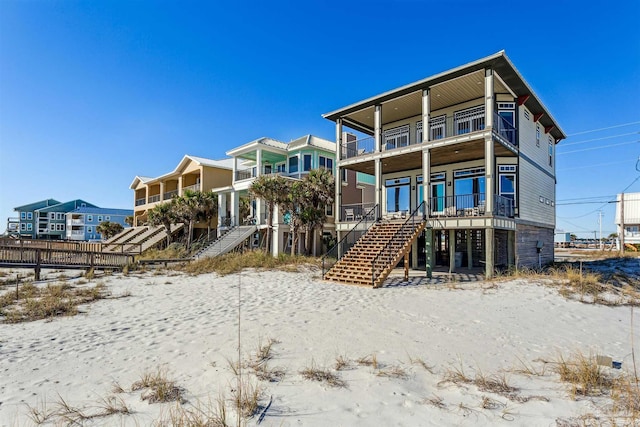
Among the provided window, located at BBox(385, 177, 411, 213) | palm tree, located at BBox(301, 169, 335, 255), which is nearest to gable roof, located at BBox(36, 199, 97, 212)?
palm tree, located at BBox(301, 169, 335, 255)

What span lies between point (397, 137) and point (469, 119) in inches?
187

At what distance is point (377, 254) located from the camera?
47.9ft

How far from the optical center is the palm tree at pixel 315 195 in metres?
23.3

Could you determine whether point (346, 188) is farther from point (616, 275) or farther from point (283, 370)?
point (283, 370)

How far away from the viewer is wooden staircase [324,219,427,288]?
13637mm

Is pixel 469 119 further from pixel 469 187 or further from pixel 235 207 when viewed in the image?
pixel 235 207

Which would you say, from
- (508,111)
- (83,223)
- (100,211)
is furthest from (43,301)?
(100,211)

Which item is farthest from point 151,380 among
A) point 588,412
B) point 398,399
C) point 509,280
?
point 509,280

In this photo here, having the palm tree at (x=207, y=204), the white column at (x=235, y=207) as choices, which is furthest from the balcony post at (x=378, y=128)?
the palm tree at (x=207, y=204)

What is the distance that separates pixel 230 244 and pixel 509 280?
64.5 ft

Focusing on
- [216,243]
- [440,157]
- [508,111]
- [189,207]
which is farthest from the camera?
[189,207]

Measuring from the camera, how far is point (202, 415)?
12.7 feet

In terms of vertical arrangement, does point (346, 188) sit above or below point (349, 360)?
above

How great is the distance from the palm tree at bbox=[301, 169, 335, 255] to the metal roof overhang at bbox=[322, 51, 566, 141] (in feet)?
13.0
